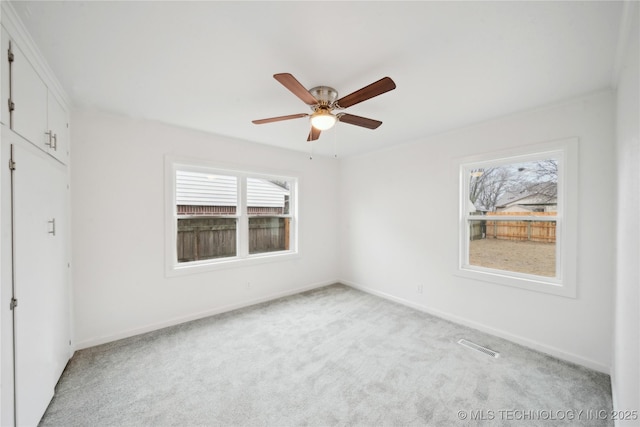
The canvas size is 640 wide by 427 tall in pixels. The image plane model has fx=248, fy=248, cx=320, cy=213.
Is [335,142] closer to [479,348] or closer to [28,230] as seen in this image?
Answer: [479,348]

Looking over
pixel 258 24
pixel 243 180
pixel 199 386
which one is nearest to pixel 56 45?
pixel 258 24

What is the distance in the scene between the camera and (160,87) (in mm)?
2182

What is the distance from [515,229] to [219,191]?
391 cm

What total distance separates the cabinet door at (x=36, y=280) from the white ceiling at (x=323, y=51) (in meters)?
0.81

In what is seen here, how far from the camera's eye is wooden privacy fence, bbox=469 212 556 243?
2697 millimetres

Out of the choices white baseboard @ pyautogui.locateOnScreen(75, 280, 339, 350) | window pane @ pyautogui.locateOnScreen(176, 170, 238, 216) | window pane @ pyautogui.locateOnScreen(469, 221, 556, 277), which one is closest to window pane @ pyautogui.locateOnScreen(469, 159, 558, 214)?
window pane @ pyautogui.locateOnScreen(469, 221, 556, 277)

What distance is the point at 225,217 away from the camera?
375cm

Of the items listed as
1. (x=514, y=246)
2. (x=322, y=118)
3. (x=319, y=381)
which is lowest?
(x=319, y=381)

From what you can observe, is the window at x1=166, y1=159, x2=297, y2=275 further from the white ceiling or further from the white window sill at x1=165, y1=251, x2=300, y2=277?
the white ceiling

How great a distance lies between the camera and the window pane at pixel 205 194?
11.0ft

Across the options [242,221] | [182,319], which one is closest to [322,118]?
[242,221]

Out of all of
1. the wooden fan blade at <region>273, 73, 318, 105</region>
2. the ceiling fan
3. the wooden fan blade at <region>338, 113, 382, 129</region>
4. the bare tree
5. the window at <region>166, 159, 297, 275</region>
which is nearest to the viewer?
→ the wooden fan blade at <region>273, 73, 318, 105</region>

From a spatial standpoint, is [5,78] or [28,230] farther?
[28,230]

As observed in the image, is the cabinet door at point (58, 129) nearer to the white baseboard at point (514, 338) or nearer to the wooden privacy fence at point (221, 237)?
the wooden privacy fence at point (221, 237)
